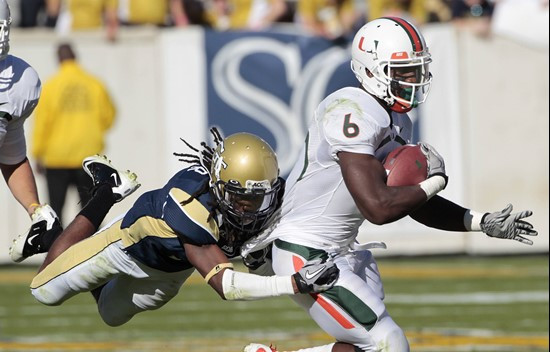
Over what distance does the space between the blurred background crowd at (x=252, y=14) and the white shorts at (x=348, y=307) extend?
6.51 meters

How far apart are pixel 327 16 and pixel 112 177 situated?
669 cm

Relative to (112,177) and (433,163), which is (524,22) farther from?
(433,163)

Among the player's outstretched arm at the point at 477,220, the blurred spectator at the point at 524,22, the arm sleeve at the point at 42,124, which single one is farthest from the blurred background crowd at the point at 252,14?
the player's outstretched arm at the point at 477,220

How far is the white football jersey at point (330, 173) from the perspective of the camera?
5320 millimetres

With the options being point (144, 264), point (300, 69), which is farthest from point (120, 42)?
point (144, 264)

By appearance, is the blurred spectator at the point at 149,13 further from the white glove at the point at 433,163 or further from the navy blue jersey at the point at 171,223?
the white glove at the point at 433,163

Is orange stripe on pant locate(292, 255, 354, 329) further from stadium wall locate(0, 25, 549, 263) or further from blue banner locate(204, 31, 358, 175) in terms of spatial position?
blue banner locate(204, 31, 358, 175)

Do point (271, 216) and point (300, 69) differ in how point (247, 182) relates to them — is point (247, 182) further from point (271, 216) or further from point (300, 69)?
point (300, 69)

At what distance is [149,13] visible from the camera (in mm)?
12680

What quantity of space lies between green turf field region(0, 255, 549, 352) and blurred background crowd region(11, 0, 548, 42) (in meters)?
2.48

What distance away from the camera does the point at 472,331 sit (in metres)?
8.23

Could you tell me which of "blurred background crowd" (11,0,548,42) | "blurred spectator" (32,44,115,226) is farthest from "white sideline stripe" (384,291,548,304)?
"blurred background crowd" (11,0,548,42)

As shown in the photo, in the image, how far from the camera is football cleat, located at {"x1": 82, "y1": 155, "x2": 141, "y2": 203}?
6.72 meters

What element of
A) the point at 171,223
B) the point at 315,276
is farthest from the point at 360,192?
the point at 171,223
